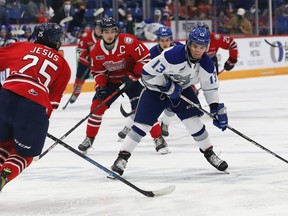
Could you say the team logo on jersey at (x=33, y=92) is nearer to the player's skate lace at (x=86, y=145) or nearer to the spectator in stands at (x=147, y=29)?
the player's skate lace at (x=86, y=145)

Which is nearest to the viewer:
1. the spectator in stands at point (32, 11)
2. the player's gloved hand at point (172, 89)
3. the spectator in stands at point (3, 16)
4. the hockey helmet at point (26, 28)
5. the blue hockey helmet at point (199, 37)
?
the blue hockey helmet at point (199, 37)

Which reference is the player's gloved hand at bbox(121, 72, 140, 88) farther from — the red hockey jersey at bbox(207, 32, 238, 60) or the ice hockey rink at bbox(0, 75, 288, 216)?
the red hockey jersey at bbox(207, 32, 238, 60)

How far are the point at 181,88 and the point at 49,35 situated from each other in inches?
43.4

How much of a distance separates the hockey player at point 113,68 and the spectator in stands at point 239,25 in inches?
331

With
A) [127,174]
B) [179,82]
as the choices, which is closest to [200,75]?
[179,82]

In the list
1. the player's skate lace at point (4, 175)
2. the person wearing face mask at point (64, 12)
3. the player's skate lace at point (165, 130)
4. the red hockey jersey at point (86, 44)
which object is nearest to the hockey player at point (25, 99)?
the player's skate lace at point (4, 175)

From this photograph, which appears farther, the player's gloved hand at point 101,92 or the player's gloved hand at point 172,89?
the player's gloved hand at point 101,92

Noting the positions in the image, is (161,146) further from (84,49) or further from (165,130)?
(84,49)

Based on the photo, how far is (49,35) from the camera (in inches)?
164

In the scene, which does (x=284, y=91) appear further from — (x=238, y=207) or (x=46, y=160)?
(x=238, y=207)

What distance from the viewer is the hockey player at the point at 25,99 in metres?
3.95

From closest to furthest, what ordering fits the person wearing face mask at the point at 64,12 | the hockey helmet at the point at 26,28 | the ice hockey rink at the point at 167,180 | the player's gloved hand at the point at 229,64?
1. the ice hockey rink at the point at 167,180
2. the player's gloved hand at the point at 229,64
3. the hockey helmet at the point at 26,28
4. the person wearing face mask at the point at 64,12

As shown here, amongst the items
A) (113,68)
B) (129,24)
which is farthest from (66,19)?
(113,68)

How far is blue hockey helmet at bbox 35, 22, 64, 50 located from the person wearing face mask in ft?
26.7
